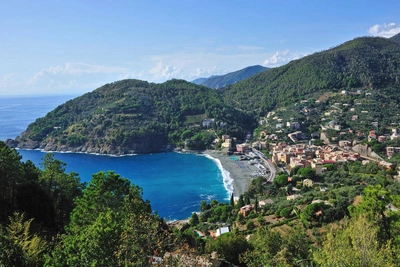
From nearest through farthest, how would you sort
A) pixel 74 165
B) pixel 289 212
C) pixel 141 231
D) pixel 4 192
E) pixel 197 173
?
pixel 141 231 < pixel 4 192 < pixel 289 212 < pixel 197 173 < pixel 74 165

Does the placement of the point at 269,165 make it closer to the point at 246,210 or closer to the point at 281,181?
the point at 281,181

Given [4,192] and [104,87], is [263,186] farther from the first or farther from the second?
[104,87]

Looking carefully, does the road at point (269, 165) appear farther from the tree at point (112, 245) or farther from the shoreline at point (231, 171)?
the tree at point (112, 245)

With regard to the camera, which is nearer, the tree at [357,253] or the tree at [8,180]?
the tree at [357,253]

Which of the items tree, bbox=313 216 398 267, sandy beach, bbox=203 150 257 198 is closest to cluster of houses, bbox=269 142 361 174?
sandy beach, bbox=203 150 257 198

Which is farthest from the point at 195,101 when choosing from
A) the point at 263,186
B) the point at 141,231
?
the point at 141,231

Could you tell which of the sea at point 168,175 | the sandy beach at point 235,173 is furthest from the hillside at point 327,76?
the sea at point 168,175
